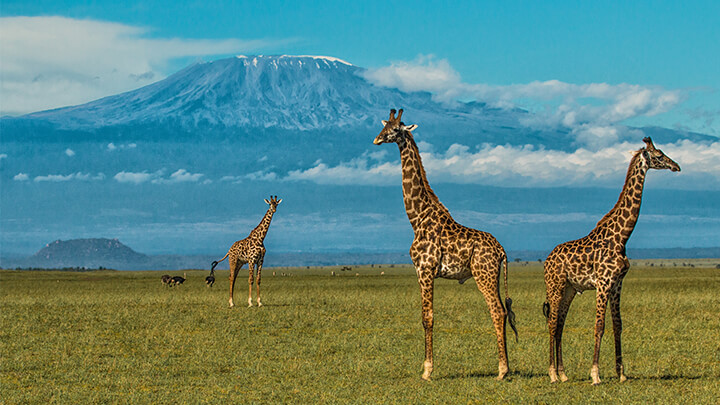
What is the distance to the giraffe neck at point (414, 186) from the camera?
1877cm

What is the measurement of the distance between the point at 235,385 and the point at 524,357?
306 inches

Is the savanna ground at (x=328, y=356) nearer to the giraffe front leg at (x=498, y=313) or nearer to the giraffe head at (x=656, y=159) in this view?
the giraffe front leg at (x=498, y=313)

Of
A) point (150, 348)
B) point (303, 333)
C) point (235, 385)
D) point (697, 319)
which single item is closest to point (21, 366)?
point (150, 348)

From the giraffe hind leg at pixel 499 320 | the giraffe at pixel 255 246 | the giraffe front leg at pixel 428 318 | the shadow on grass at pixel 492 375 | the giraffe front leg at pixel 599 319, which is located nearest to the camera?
the giraffe front leg at pixel 599 319

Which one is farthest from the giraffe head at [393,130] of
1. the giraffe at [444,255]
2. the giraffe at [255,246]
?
the giraffe at [255,246]

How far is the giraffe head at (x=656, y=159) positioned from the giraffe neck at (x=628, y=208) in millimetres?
128

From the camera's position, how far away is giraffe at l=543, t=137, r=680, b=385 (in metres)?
16.6

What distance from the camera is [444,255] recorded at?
1777 centimetres

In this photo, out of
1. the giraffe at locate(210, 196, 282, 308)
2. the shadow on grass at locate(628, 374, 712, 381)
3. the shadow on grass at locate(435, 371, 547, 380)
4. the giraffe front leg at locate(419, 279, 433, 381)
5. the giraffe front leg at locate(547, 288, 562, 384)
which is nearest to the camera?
the giraffe front leg at locate(547, 288, 562, 384)

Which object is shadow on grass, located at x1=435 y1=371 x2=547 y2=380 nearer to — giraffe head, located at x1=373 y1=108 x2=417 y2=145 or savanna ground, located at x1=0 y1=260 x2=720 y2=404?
savanna ground, located at x1=0 y1=260 x2=720 y2=404

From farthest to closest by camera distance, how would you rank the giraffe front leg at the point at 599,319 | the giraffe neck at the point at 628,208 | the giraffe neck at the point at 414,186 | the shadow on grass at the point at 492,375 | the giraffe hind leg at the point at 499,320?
the giraffe neck at the point at 414,186 → the shadow on grass at the point at 492,375 → the giraffe hind leg at the point at 499,320 → the giraffe neck at the point at 628,208 → the giraffe front leg at the point at 599,319

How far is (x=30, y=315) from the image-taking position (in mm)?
35969

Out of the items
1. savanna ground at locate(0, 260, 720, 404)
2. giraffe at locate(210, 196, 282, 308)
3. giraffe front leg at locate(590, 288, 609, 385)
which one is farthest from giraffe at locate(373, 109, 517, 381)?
giraffe at locate(210, 196, 282, 308)

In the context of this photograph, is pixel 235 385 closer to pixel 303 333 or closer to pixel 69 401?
pixel 69 401
